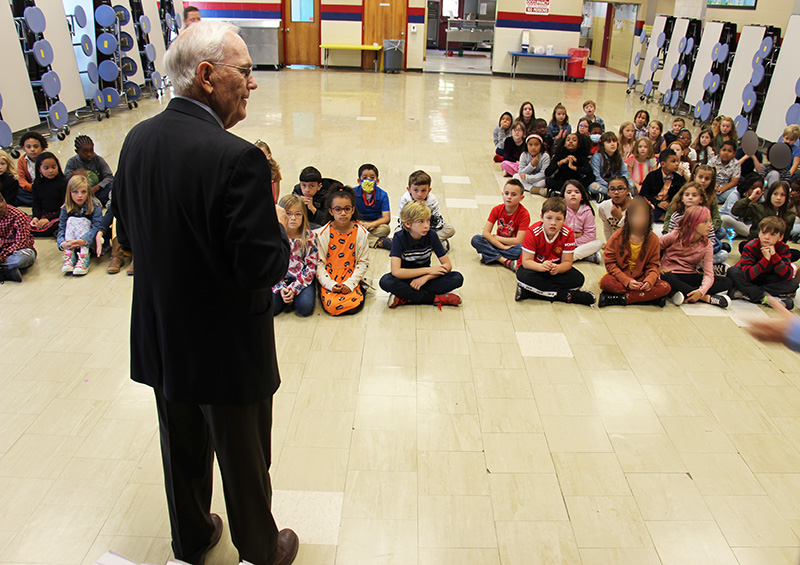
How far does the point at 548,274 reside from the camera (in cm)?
446

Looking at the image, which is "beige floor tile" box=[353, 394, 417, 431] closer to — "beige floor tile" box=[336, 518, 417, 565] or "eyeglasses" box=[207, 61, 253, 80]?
"beige floor tile" box=[336, 518, 417, 565]

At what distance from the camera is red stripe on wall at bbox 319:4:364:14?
682 inches

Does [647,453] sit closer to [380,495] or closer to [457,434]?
[457,434]

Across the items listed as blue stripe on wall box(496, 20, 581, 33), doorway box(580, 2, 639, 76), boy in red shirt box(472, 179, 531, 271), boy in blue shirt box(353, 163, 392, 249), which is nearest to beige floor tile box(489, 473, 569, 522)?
boy in red shirt box(472, 179, 531, 271)

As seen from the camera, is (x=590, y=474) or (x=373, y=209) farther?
(x=373, y=209)

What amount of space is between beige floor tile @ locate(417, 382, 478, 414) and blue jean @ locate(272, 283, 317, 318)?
111 centimetres

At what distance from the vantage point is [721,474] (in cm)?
282

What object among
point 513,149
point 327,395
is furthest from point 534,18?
point 327,395

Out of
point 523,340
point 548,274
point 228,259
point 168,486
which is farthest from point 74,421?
point 548,274

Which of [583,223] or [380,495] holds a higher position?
[583,223]

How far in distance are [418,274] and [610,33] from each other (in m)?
20.1

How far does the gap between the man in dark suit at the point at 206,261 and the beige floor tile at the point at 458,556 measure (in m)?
0.72

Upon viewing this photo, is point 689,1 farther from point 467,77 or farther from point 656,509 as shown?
point 656,509

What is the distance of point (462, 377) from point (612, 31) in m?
20.7
